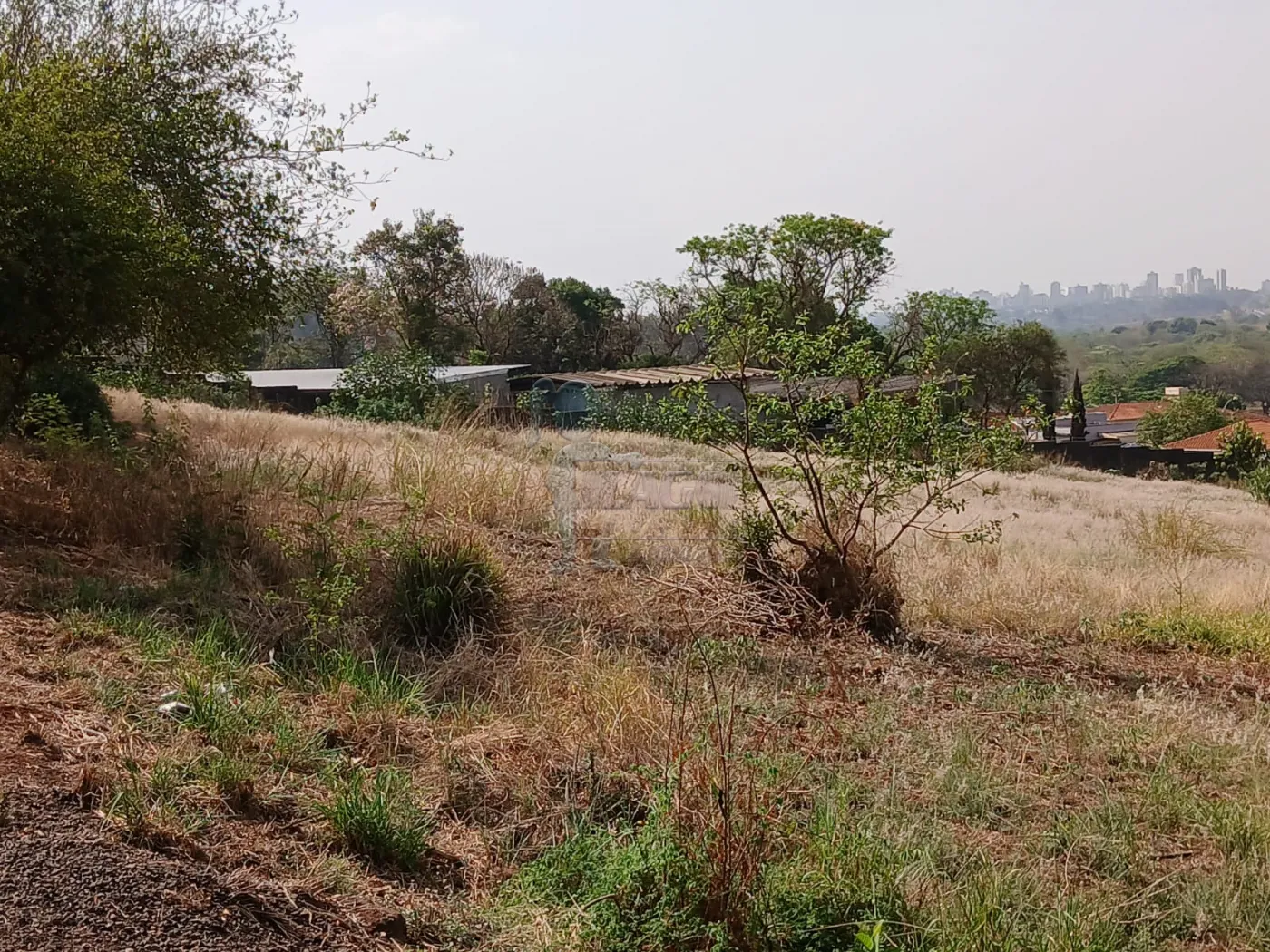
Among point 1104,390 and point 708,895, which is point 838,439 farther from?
point 1104,390

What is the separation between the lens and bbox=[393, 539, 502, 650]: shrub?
5.71 metres

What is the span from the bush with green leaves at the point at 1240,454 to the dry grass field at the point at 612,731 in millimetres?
27451

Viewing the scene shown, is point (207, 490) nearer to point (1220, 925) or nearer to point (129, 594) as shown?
point (129, 594)

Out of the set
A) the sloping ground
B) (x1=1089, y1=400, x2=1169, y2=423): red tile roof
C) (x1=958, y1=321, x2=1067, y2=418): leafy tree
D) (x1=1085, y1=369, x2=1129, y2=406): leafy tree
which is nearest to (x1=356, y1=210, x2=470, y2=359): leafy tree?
(x1=958, y1=321, x2=1067, y2=418): leafy tree

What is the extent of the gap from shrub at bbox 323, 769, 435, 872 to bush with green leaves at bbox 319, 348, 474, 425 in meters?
17.6

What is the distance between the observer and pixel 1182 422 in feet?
171

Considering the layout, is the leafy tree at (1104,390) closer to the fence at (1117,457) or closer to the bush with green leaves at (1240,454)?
the fence at (1117,457)

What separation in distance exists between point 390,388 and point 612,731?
62.1ft

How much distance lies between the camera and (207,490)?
Answer: 7523 millimetres

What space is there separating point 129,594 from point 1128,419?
79214mm

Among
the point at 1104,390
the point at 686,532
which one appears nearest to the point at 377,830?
the point at 686,532

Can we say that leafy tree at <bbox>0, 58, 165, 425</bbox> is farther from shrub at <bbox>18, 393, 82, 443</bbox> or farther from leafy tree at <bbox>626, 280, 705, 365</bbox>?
leafy tree at <bbox>626, 280, 705, 365</bbox>

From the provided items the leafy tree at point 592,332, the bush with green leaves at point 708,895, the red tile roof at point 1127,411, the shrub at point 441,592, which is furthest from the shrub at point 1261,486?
the red tile roof at point 1127,411

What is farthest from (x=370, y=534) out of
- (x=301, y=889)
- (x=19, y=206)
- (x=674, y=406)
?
(x=301, y=889)
